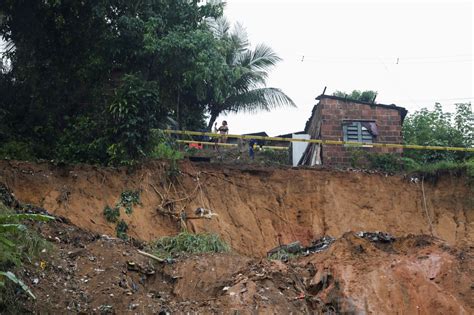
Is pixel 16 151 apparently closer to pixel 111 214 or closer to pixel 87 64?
pixel 111 214

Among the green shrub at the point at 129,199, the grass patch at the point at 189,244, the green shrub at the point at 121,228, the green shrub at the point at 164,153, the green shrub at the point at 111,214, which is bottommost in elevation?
the grass patch at the point at 189,244

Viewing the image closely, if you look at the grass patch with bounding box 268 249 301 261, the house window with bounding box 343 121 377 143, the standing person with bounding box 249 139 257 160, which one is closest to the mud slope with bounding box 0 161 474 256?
the grass patch with bounding box 268 249 301 261

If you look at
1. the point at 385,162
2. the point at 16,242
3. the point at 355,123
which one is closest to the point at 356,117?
the point at 355,123

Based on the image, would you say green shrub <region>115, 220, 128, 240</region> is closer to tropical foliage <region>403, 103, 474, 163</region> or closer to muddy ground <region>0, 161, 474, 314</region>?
muddy ground <region>0, 161, 474, 314</region>

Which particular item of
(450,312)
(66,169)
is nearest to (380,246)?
(450,312)

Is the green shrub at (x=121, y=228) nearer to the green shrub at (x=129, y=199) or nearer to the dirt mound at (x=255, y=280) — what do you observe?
the green shrub at (x=129, y=199)

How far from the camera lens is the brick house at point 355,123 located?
26922 millimetres

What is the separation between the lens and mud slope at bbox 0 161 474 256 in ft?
65.7

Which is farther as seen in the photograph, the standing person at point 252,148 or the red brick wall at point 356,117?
the red brick wall at point 356,117

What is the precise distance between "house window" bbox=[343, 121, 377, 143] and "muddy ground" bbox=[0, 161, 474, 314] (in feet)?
8.67

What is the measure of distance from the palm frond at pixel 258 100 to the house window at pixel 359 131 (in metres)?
2.83

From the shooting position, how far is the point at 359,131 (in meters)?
27.0

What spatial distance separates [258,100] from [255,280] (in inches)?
532

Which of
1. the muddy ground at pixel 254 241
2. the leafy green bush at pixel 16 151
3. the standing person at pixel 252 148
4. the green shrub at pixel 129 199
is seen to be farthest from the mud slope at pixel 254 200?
the standing person at pixel 252 148
